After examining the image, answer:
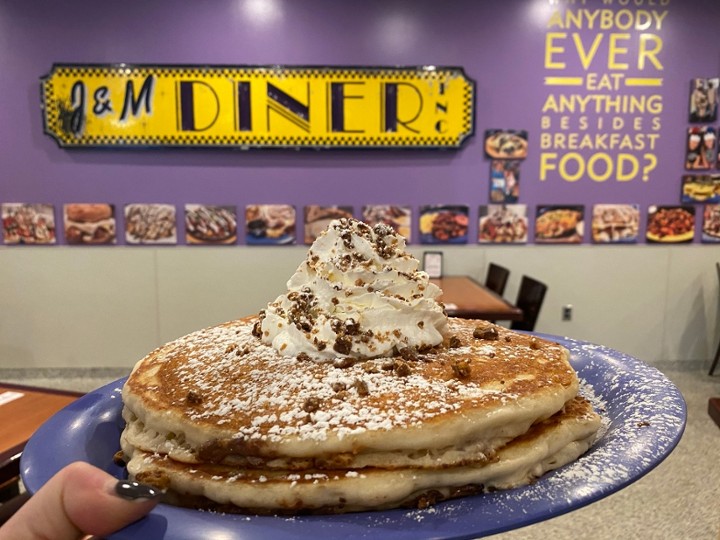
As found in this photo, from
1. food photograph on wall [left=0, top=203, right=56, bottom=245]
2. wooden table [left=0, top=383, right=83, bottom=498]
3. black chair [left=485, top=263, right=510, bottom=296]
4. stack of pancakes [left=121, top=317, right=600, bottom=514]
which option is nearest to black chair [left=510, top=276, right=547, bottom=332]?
black chair [left=485, top=263, right=510, bottom=296]

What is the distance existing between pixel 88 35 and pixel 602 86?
351 centimetres

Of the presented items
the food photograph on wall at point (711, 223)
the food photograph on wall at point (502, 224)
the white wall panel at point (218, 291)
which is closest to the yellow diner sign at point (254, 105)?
the food photograph on wall at point (502, 224)

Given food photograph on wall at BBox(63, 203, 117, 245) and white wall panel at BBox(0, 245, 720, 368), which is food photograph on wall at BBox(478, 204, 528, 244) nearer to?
white wall panel at BBox(0, 245, 720, 368)

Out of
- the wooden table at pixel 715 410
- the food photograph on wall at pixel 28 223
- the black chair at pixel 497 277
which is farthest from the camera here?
the food photograph on wall at pixel 28 223

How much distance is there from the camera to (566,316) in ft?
13.7

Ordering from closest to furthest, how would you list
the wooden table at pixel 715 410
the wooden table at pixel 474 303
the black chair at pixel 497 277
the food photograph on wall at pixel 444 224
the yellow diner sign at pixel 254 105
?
the wooden table at pixel 715 410 → the wooden table at pixel 474 303 → the black chair at pixel 497 277 → the yellow diner sign at pixel 254 105 → the food photograph on wall at pixel 444 224

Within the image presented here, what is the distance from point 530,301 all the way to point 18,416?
2.52 meters

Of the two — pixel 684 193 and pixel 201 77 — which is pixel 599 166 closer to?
pixel 684 193

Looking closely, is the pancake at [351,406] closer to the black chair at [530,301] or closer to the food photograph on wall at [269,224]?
the black chair at [530,301]

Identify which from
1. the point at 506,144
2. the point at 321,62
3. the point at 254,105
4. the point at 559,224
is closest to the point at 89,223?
the point at 254,105

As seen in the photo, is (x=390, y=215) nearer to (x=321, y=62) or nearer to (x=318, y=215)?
(x=318, y=215)

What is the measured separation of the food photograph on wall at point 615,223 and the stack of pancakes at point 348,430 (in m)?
3.33

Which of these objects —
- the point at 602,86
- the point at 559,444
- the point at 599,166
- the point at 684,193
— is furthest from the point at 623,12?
the point at 559,444

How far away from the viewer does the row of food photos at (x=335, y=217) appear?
397 centimetres
